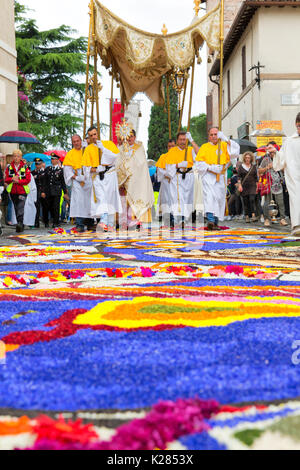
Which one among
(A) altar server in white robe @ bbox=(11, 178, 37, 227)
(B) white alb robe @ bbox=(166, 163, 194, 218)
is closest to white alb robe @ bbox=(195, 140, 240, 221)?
(B) white alb robe @ bbox=(166, 163, 194, 218)

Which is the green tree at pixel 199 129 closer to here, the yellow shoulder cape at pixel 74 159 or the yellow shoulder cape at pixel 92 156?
the yellow shoulder cape at pixel 74 159

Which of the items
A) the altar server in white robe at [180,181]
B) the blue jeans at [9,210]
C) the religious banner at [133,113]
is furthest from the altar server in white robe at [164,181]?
the blue jeans at [9,210]

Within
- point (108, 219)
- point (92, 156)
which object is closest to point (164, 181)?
point (108, 219)

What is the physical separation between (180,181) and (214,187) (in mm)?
1929

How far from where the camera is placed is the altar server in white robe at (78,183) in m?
10.9

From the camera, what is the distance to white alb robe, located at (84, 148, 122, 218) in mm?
10734

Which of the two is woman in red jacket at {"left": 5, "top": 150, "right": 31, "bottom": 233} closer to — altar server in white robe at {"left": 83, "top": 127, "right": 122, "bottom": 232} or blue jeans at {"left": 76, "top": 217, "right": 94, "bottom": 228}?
blue jeans at {"left": 76, "top": 217, "right": 94, "bottom": 228}

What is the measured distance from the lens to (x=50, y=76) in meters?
31.2

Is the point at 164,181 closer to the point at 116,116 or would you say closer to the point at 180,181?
the point at 180,181

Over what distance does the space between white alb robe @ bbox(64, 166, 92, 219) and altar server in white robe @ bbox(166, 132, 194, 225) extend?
2064 millimetres

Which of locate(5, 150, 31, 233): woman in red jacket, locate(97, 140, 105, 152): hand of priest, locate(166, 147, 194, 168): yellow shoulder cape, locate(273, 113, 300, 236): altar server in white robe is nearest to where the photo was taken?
locate(273, 113, 300, 236): altar server in white robe

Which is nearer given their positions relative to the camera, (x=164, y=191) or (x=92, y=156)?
(x=92, y=156)

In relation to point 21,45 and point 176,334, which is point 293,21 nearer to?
point 21,45

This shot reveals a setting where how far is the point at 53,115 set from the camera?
1246 inches
